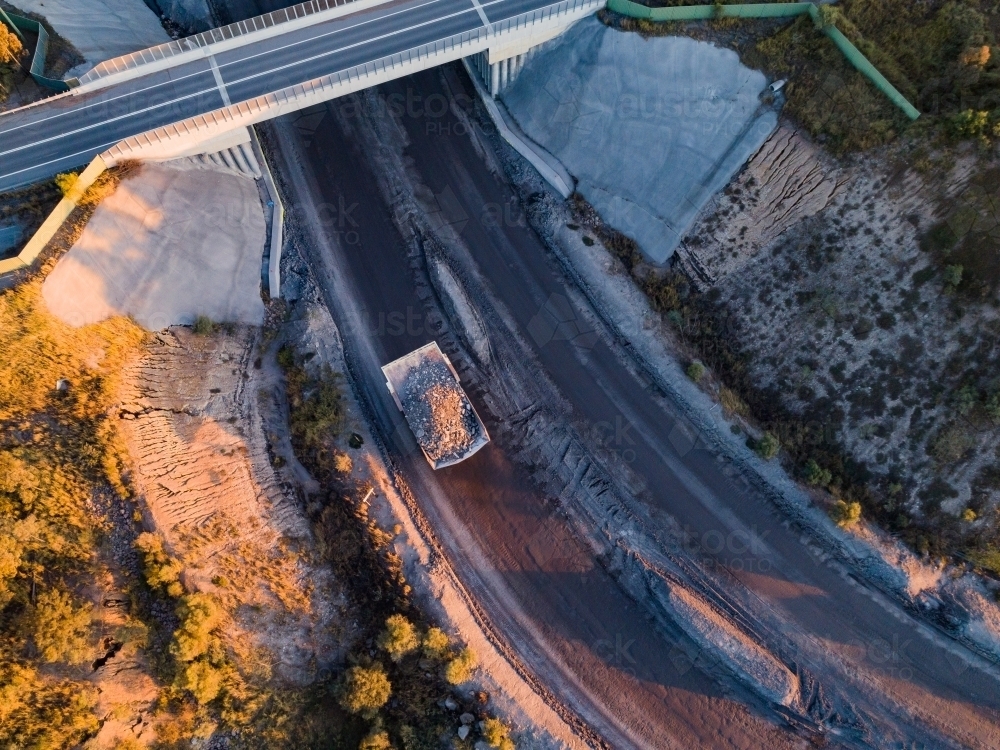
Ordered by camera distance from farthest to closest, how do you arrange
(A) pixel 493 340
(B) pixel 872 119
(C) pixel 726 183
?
(A) pixel 493 340 → (C) pixel 726 183 → (B) pixel 872 119

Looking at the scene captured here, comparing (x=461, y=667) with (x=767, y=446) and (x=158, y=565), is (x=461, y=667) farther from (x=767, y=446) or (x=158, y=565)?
(x=767, y=446)

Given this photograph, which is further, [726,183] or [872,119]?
[726,183]

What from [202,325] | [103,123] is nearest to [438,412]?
[202,325]

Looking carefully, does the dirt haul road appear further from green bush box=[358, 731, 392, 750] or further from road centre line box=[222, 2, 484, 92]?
green bush box=[358, 731, 392, 750]

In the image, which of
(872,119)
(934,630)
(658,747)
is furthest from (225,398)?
(934,630)

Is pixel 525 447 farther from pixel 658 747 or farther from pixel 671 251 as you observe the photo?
pixel 658 747
